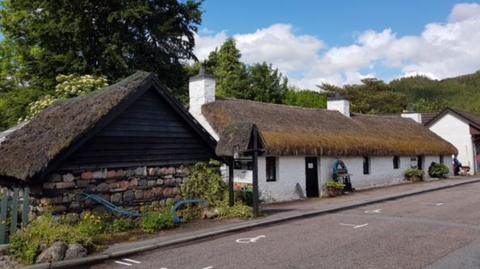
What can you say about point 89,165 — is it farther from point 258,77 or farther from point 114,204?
point 258,77

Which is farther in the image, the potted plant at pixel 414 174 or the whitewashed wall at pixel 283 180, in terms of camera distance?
the potted plant at pixel 414 174

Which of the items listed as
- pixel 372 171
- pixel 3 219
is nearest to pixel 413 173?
pixel 372 171

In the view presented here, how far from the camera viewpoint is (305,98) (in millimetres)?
51312

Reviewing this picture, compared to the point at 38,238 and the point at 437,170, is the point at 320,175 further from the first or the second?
the point at 38,238

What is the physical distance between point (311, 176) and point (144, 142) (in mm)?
10718

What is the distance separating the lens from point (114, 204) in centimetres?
1143

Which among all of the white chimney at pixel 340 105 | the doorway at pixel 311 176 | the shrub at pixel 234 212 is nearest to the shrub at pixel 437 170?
the white chimney at pixel 340 105

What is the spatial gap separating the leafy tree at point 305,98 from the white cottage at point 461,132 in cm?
1492

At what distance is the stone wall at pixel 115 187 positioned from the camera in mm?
10273

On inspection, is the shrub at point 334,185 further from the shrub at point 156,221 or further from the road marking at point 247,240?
the shrub at point 156,221

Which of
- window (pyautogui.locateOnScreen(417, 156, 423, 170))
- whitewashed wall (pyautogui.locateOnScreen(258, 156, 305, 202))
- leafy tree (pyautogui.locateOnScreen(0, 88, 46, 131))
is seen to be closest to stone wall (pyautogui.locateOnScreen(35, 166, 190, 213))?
whitewashed wall (pyautogui.locateOnScreen(258, 156, 305, 202))

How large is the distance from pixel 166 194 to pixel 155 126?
2117 mm

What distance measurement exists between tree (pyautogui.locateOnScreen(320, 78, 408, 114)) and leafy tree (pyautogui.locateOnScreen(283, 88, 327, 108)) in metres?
4.53

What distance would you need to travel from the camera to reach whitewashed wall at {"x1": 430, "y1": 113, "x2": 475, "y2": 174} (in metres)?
35.5
